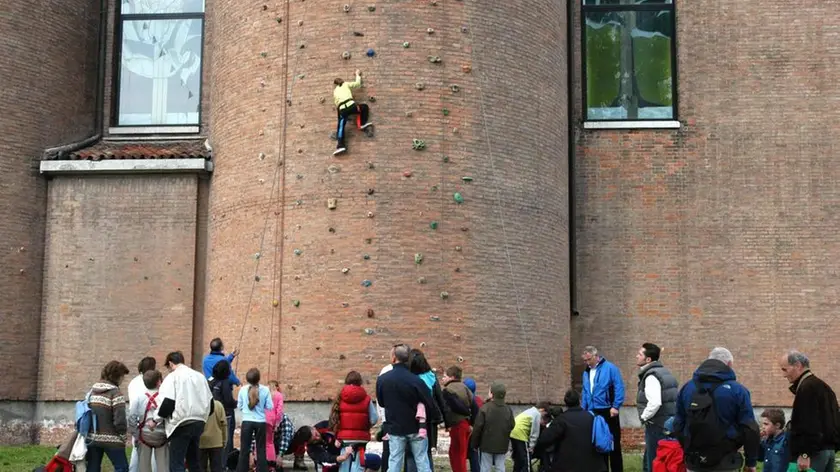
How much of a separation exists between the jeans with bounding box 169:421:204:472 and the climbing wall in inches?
234

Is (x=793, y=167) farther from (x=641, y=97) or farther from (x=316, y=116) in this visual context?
(x=316, y=116)

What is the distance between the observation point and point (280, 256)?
20.5 m

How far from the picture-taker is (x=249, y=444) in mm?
15742

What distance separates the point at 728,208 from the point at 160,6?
39.0 ft

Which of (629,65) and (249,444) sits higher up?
(629,65)

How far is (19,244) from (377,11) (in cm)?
799

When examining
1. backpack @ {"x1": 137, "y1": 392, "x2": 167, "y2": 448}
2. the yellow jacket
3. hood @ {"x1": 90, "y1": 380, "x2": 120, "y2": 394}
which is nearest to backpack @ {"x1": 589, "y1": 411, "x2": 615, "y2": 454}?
backpack @ {"x1": 137, "y1": 392, "x2": 167, "y2": 448}

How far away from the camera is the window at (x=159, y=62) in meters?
24.2

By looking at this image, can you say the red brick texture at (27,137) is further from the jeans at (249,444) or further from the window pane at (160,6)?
the jeans at (249,444)

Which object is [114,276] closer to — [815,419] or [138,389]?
[138,389]

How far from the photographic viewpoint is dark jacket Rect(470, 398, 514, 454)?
15.6 metres

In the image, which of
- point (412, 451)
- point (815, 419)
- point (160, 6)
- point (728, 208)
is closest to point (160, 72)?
point (160, 6)

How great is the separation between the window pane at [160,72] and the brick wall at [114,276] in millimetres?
1899

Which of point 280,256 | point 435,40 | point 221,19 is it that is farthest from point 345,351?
point 221,19
